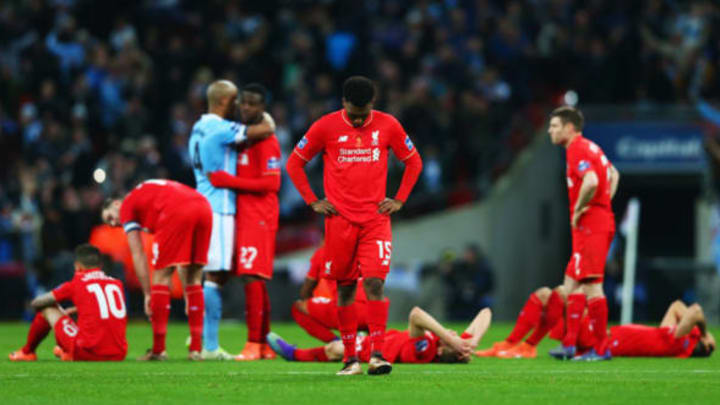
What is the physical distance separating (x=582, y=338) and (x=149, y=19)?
17.1 metres

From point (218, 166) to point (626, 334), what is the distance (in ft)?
13.6

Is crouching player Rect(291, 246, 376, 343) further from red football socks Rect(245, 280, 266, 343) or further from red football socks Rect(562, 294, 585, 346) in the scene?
red football socks Rect(562, 294, 585, 346)

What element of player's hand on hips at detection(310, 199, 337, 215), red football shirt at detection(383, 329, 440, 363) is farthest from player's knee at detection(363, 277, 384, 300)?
red football shirt at detection(383, 329, 440, 363)

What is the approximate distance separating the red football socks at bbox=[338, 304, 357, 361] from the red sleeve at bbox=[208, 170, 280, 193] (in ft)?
8.58

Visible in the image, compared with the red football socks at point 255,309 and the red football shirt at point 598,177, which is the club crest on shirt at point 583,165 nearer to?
the red football shirt at point 598,177

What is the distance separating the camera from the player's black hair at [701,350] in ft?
42.5

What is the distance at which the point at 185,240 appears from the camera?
38.5 ft

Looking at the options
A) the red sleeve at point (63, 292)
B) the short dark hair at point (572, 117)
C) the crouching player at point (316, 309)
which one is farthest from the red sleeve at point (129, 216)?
the short dark hair at point (572, 117)

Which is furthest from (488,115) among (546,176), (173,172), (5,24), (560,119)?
(560,119)

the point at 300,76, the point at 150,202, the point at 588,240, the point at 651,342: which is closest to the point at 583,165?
the point at 588,240

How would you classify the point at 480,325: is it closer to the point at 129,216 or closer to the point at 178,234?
the point at 178,234

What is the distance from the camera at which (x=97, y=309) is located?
11586mm

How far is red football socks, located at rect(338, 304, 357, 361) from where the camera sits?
10188mm

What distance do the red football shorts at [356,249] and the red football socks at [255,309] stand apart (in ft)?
7.69
